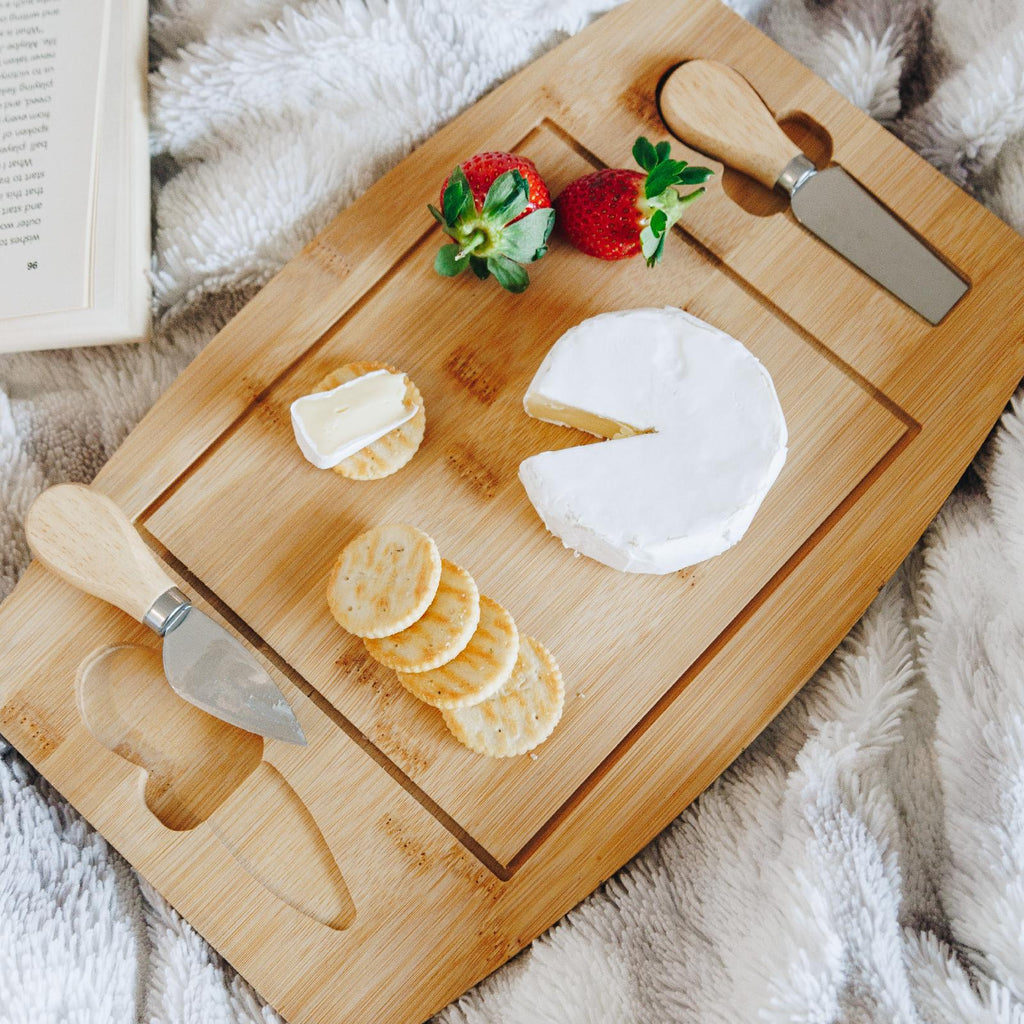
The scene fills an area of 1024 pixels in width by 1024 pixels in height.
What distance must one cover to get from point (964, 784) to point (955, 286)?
664 mm

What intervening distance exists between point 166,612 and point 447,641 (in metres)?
0.35

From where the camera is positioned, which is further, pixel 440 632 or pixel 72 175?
pixel 72 175

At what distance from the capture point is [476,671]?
3.57 ft

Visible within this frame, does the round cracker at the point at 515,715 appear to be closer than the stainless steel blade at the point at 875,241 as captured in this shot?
Yes

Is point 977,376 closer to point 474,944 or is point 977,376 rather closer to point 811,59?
point 811,59

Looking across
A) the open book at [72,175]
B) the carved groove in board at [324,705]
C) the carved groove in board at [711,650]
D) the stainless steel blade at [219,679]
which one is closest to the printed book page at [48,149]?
the open book at [72,175]

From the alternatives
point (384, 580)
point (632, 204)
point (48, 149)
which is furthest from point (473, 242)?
point (48, 149)

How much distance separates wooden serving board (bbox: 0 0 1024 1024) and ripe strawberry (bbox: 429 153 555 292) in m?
0.09

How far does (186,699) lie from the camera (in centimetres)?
112

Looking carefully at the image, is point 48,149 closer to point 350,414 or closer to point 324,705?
point 350,414

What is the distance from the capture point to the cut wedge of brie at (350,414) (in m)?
1.11

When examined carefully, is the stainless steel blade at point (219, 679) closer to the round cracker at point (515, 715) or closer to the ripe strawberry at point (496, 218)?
the round cracker at point (515, 715)

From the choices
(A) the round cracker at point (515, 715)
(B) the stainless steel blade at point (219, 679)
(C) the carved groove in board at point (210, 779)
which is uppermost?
(A) the round cracker at point (515, 715)

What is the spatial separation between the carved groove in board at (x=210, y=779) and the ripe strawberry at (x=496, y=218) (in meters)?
0.67
